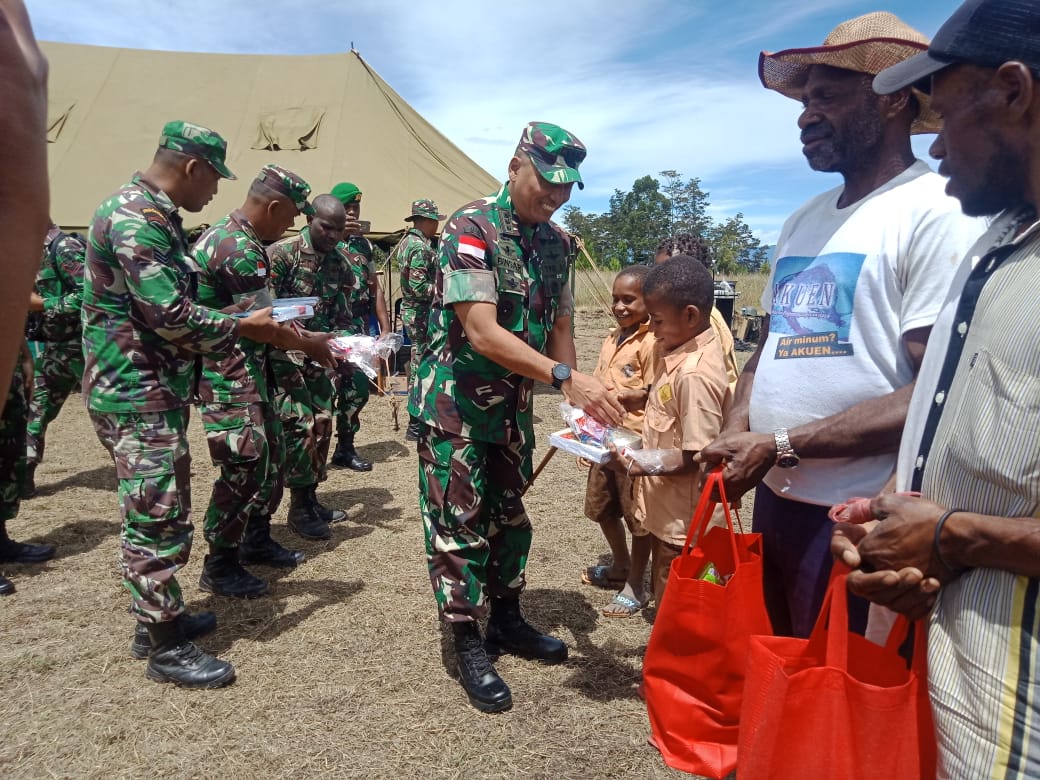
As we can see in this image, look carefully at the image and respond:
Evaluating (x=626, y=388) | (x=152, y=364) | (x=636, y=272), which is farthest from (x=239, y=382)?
(x=636, y=272)

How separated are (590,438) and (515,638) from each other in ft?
4.33

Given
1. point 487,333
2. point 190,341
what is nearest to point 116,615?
point 190,341

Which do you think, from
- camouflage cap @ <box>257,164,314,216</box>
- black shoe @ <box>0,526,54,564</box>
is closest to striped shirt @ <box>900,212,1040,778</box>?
camouflage cap @ <box>257,164,314,216</box>

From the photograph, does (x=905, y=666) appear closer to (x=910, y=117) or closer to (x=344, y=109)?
(x=910, y=117)

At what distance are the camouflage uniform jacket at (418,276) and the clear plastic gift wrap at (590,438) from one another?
17.5ft

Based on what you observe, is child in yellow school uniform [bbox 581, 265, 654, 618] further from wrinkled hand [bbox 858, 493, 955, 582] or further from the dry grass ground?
wrinkled hand [bbox 858, 493, 955, 582]

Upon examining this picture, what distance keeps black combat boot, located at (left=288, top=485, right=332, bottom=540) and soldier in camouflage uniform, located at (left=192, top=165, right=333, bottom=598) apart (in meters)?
0.90

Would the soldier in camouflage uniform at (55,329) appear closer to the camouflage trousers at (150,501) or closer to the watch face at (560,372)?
the camouflage trousers at (150,501)

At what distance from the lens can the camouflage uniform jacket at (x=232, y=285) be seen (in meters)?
3.81

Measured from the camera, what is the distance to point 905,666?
4.93ft

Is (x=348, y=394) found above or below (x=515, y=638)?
above

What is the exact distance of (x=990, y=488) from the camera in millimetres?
1251

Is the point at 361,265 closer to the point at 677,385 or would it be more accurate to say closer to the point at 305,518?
the point at 305,518

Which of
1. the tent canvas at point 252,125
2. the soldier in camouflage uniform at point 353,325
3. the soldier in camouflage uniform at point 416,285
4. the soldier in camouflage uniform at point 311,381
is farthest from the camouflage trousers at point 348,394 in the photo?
the tent canvas at point 252,125
